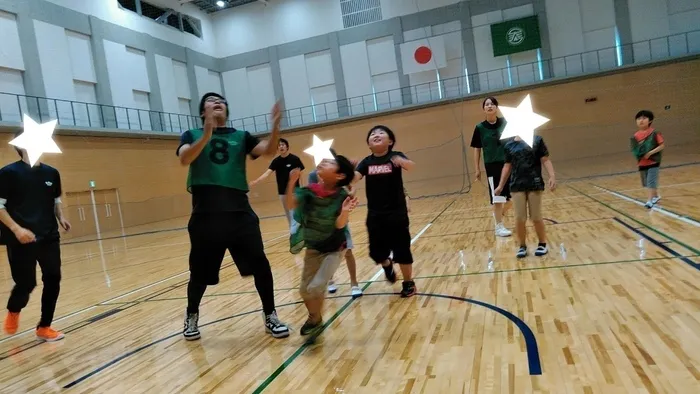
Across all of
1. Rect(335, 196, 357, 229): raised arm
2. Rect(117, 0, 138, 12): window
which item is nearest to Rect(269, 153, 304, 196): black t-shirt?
Rect(335, 196, 357, 229): raised arm

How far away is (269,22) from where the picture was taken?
26406mm

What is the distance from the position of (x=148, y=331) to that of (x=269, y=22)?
80.9ft

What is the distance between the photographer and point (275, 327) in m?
3.59

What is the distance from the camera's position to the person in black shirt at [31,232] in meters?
4.00

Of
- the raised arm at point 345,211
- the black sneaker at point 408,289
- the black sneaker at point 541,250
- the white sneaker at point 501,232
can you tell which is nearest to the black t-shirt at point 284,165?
the white sneaker at point 501,232

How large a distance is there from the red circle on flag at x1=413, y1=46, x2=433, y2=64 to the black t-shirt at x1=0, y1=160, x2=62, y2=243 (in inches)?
832

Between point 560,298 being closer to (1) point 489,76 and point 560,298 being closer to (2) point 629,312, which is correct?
(2) point 629,312

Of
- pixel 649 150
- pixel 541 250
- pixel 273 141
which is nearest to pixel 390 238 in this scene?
pixel 273 141

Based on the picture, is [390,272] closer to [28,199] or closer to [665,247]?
[665,247]

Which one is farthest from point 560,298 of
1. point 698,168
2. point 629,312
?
point 698,168

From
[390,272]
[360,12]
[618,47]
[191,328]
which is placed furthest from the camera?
[360,12]

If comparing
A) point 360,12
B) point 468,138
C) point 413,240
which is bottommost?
point 413,240

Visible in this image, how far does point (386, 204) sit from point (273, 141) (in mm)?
1301

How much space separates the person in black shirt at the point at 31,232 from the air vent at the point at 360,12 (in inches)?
891
